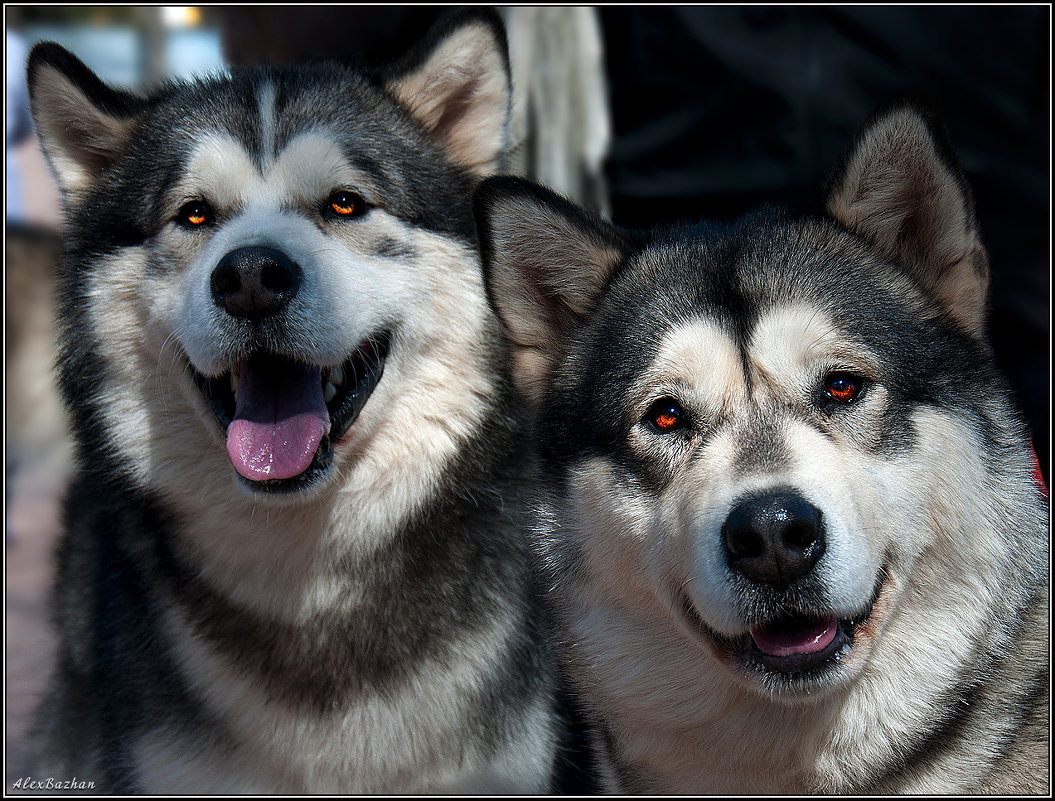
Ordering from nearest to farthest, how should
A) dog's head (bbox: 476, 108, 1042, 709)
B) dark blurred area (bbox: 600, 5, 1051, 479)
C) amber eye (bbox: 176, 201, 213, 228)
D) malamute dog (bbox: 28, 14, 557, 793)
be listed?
dog's head (bbox: 476, 108, 1042, 709) < malamute dog (bbox: 28, 14, 557, 793) < amber eye (bbox: 176, 201, 213, 228) < dark blurred area (bbox: 600, 5, 1051, 479)

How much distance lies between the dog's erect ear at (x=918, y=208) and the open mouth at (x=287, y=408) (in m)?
1.43

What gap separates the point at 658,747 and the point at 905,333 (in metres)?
1.22

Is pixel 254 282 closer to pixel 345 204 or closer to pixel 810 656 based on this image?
pixel 345 204

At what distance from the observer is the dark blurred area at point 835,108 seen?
153 inches

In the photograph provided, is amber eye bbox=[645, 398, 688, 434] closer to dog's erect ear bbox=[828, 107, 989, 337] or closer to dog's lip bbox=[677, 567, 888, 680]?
dog's lip bbox=[677, 567, 888, 680]

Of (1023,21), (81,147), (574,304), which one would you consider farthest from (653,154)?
(81,147)

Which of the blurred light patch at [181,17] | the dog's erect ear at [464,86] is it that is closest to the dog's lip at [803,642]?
the dog's erect ear at [464,86]

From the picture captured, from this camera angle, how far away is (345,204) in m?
2.95

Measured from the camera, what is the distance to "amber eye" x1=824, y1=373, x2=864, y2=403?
7.15ft

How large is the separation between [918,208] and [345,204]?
1665 mm

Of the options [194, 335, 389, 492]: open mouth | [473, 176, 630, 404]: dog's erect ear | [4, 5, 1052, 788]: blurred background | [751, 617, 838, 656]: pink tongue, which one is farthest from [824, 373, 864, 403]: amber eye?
[4, 5, 1052, 788]: blurred background

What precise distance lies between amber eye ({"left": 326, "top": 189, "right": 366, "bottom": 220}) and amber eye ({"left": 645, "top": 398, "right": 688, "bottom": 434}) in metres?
1.21

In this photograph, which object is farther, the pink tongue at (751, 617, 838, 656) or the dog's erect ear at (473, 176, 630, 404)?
the dog's erect ear at (473, 176, 630, 404)

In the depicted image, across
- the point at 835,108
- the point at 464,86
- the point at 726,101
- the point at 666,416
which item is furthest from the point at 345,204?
the point at 835,108
